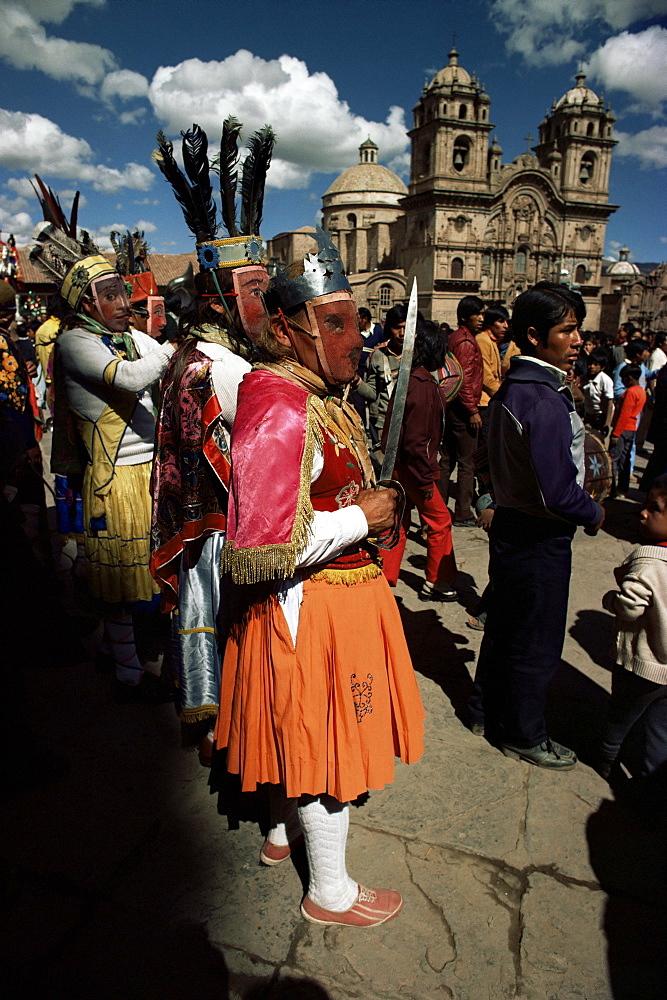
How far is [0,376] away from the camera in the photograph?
12.5 feet

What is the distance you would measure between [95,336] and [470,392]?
148 inches

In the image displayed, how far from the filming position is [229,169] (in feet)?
8.00

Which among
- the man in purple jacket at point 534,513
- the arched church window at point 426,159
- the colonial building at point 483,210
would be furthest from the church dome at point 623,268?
the man in purple jacket at point 534,513

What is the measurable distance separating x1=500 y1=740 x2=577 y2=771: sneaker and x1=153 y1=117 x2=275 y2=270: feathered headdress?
98.7 inches

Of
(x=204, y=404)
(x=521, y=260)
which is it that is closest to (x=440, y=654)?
(x=204, y=404)

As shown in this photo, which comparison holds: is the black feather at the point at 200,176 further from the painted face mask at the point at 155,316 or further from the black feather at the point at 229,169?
the painted face mask at the point at 155,316

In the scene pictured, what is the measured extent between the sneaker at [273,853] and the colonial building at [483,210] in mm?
40041

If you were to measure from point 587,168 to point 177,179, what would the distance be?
5756cm

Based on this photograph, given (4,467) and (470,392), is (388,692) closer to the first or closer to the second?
(4,467)

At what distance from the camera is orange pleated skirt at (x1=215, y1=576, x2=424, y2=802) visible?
5.03ft

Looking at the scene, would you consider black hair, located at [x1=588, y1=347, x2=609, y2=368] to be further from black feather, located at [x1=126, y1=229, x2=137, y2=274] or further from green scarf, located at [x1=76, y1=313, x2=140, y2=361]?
green scarf, located at [x1=76, y1=313, x2=140, y2=361]

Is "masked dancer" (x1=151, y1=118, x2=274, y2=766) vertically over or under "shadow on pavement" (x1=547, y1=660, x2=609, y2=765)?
over

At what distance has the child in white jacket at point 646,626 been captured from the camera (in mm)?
2184

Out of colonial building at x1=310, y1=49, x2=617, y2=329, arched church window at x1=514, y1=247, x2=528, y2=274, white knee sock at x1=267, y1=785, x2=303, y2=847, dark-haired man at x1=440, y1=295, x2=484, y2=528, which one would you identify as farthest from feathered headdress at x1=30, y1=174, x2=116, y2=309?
arched church window at x1=514, y1=247, x2=528, y2=274
